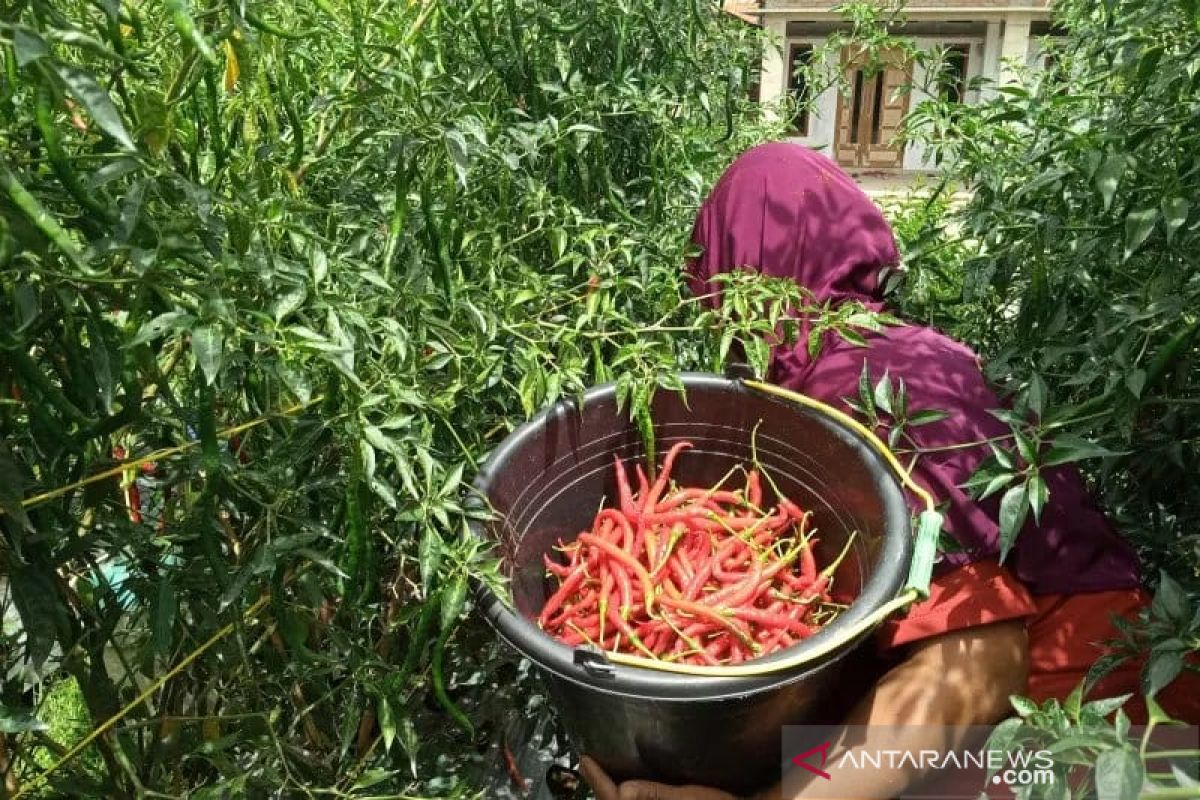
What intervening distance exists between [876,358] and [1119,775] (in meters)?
0.85

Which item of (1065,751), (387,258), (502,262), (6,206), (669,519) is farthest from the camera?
(669,519)

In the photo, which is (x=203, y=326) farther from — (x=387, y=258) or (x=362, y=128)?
(x=362, y=128)

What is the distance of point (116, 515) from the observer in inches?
45.1

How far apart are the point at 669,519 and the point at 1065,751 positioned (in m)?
0.81

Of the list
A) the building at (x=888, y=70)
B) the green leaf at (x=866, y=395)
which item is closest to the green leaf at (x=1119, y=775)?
the green leaf at (x=866, y=395)

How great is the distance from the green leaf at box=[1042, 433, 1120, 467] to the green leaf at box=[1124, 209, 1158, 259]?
0.74ft

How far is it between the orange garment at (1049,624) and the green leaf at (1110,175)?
57 cm

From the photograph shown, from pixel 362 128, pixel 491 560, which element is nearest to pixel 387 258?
pixel 362 128

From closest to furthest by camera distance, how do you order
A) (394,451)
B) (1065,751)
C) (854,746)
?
(1065,751), (394,451), (854,746)

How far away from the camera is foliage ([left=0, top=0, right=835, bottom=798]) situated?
828 mm

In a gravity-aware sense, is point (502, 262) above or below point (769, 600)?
above

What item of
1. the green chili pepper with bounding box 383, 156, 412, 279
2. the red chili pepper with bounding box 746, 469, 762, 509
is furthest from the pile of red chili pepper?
the green chili pepper with bounding box 383, 156, 412, 279

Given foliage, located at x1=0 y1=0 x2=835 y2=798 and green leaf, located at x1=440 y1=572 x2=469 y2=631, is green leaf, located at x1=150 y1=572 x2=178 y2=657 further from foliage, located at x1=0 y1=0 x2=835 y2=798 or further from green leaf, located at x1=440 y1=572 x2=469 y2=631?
green leaf, located at x1=440 y1=572 x2=469 y2=631

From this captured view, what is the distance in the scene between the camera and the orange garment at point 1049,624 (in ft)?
4.27
